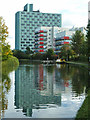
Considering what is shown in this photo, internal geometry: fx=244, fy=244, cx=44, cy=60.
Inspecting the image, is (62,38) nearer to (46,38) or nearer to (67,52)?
(46,38)

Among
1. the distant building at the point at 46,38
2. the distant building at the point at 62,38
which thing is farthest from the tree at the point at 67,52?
the distant building at the point at 46,38


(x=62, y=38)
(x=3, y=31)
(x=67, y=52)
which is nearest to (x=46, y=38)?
(x=62, y=38)

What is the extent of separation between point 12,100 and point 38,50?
511 feet

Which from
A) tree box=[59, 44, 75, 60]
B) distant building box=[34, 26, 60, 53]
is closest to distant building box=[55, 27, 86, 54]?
distant building box=[34, 26, 60, 53]

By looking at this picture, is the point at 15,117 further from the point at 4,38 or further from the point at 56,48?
the point at 56,48

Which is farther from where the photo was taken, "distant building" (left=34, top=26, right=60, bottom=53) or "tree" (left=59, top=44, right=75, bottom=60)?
"distant building" (left=34, top=26, right=60, bottom=53)

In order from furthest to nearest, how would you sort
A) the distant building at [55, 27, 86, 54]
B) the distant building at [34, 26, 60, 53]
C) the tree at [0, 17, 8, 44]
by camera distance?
the distant building at [34, 26, 60, 53] → the distant building at [55, 27, 86, 54] → the tree at [0, 17, 8, 44]

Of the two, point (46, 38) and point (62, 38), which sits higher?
point (46, 38)

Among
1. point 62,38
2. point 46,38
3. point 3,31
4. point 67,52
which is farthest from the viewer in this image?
point 46,38

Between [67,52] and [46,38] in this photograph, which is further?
[46,38]

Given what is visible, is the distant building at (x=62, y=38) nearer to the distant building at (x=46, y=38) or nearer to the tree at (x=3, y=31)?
the distant building at (x=46, y=38)

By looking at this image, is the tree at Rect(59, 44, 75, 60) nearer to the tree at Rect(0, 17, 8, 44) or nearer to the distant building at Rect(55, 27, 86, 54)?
the distant building at Rect(55, 27, 86, 54)


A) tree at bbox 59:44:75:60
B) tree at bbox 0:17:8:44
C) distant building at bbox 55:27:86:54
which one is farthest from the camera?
distant building at bbox 55:27:86:54

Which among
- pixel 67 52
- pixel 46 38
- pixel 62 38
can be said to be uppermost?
pixel 46 38
